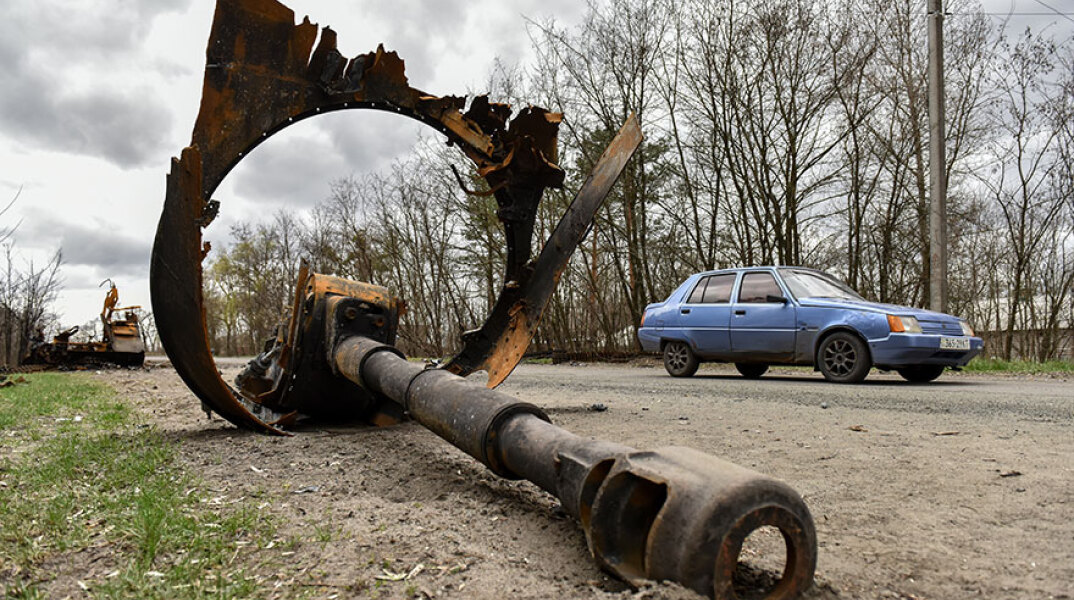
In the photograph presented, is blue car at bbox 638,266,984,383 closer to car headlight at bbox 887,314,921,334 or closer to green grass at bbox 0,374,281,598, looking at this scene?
car headlight at bbox 887,314,921,334

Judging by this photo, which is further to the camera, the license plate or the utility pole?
the utility pole

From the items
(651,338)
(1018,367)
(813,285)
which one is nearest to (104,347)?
(651,338)

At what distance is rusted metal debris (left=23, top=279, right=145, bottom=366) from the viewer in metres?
19.4

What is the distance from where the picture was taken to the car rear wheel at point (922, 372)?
28.4 feet

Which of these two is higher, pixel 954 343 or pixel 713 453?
pixel 954 343

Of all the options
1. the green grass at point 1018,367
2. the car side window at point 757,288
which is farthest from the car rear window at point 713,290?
the green grass at point 1018,367

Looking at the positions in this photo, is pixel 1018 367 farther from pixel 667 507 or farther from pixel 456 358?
pixel 667 507

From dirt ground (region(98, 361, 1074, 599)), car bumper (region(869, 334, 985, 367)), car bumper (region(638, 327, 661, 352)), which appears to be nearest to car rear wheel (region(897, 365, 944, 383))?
car bumper (region(869, 334, 985, 367))

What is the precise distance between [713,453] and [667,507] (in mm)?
1925

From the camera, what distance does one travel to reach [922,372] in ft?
28.5

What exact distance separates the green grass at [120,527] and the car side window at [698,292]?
26.1 ft

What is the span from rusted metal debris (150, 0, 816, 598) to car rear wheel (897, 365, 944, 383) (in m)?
5.34

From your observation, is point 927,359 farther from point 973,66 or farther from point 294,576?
point 973,66

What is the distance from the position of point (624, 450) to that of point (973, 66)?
54.0 feet
